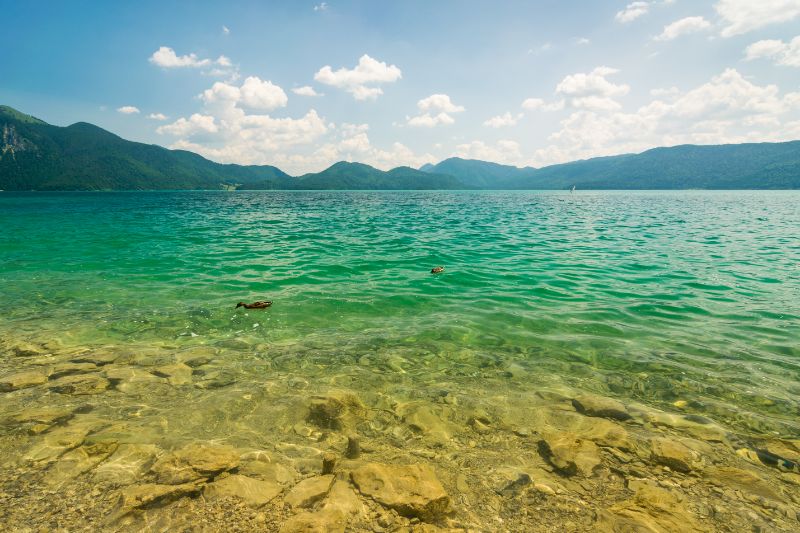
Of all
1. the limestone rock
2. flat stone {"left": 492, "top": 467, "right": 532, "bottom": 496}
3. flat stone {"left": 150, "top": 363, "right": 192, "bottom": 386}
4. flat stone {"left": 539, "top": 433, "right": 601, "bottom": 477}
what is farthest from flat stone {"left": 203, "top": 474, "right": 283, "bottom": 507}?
flat stone {"left": 539, "top": 433, "right": 601, "bottom": 477}

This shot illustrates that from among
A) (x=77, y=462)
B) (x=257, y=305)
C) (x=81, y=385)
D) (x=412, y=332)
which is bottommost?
(x=412, y=332)

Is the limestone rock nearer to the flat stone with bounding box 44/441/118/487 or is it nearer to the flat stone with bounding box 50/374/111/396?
the flat stone with bounding box 44/441/118/487

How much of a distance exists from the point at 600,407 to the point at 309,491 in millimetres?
5678

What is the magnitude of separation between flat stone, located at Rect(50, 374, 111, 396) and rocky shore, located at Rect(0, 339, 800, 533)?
0.04 meters

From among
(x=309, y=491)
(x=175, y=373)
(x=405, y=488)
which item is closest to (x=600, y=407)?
(x=405, y=488)

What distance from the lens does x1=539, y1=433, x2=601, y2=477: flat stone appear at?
17.7 ft

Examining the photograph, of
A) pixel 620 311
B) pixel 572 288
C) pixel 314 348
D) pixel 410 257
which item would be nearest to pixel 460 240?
pixel 410 257

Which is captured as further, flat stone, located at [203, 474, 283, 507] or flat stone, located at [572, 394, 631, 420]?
flat stone, located at [572, 394, 631, 420]

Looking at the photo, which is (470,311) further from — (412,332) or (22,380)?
(22,380)

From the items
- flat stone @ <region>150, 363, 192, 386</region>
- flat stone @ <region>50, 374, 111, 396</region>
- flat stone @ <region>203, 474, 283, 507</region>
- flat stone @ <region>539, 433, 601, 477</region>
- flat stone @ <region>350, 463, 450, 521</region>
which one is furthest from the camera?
flat stone @ <region>150, 363, 192, 386</region>

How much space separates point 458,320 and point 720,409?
6.87 meters

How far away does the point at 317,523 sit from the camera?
14.0ft

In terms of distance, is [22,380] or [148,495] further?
[22,380]

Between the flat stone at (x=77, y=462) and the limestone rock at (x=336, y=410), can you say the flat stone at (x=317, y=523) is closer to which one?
the limestone rock at (x=336, y=410)
